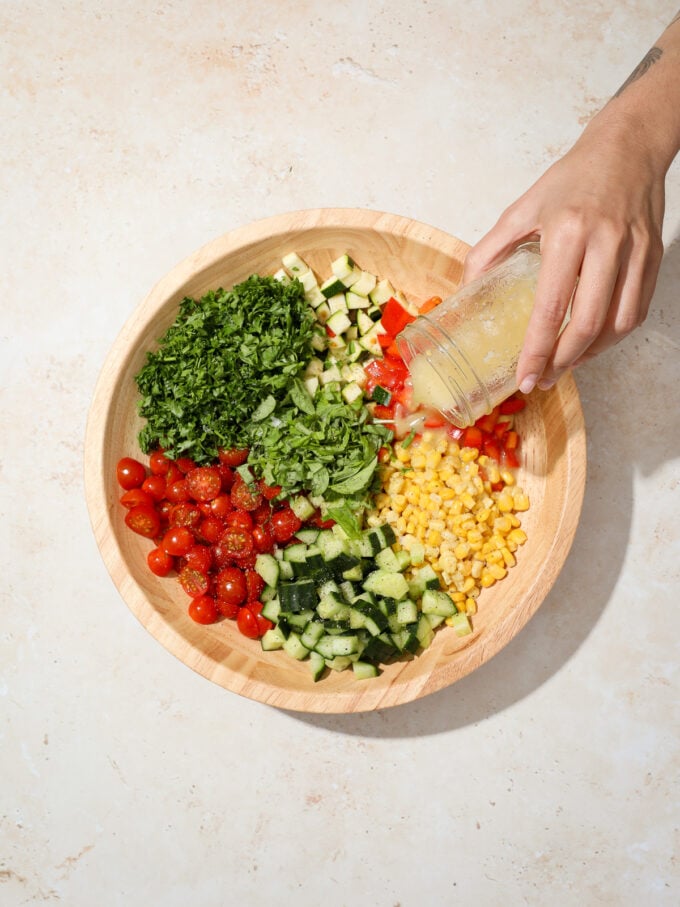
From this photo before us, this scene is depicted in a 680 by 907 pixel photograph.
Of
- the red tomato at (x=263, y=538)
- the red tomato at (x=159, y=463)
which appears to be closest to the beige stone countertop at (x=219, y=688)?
the red tomato at (x=159, y=463)

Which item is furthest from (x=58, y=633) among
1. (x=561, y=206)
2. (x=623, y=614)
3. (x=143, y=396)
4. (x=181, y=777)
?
(x=561, y=206)

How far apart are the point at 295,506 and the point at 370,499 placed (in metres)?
0.31

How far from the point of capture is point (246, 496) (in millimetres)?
3029

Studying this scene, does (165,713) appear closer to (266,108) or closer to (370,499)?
(370,499)

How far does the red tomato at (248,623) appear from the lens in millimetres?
2980

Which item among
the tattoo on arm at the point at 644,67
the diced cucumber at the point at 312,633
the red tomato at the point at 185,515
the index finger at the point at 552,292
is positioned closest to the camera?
the index finger at the point at 552,292

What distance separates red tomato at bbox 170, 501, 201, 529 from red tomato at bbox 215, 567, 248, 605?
23 centimetres

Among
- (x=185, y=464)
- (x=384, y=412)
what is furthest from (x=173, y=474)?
(x=384, y=412)

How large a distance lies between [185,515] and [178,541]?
0.11 m

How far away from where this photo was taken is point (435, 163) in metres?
3.40

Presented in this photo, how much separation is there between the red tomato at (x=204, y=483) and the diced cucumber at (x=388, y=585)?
71 cm

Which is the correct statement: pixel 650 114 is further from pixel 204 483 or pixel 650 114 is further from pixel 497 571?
pixel 204 483

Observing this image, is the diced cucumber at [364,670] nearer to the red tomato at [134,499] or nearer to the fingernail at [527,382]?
the red tomato at [134,499]

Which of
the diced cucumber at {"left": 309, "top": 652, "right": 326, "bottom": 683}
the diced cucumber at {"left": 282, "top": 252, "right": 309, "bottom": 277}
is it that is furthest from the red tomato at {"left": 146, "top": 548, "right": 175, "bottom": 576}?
the diced cucumber at {"left": 282, "top": 252, "right": 309, "bottom": 277}
